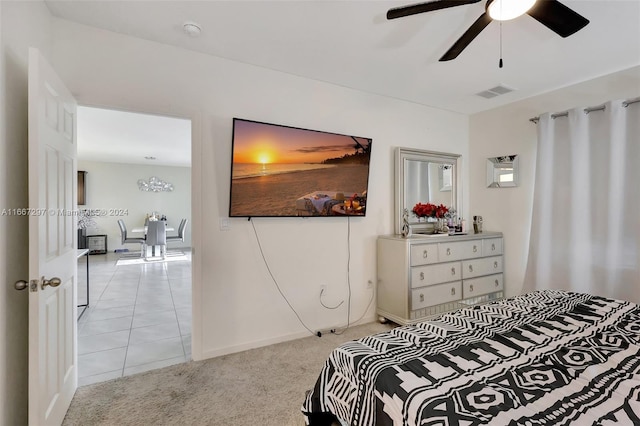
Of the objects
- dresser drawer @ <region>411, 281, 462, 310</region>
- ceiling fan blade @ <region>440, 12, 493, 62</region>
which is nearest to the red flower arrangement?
dresser drawer @ <region>411, 281, 462, 310</region>

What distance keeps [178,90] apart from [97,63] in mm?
551

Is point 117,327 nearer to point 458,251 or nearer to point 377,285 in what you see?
point 377,285

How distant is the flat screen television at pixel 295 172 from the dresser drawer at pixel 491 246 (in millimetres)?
1592

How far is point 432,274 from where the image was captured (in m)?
3.22

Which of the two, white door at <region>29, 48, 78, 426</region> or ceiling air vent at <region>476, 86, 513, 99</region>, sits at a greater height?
ceiling air vent at <region>476, 86, 513, 99</region>

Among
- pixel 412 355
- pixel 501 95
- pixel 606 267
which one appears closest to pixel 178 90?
pixel 412 355

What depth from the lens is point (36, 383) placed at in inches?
56.4

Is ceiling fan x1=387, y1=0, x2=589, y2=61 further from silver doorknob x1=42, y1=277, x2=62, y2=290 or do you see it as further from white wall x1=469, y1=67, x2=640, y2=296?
silver doorknob x1=42, y1=277, x2=62, y2=290

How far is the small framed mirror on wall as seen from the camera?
3.70 metres

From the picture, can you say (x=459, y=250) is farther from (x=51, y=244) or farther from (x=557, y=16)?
(x=51, y=244)

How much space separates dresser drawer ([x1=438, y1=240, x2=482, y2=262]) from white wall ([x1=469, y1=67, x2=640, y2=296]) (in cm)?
54

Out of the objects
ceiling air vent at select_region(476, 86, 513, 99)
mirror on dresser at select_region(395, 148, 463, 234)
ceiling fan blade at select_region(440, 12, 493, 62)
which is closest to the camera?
ceiling fan blade at select_region(440, 12, 493, 62)

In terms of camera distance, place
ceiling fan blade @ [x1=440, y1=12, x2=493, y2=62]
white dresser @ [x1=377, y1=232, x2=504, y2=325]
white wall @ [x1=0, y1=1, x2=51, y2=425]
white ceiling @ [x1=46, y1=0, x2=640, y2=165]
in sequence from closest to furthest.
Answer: white wall @ [x1=0, y1=1, x2=51, y2=425], ceiling fan blade @ [x1=440, y1=12, x2=493, y2=62], white ceiling @ [x1=46, y1=0, x2=640, y2=165], white dresser @ [x1=377, y1=232, x2=504, y2=325]

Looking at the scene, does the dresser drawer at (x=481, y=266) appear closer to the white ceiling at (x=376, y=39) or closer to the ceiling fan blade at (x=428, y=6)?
the white ceiling at (x=376, y=39)
